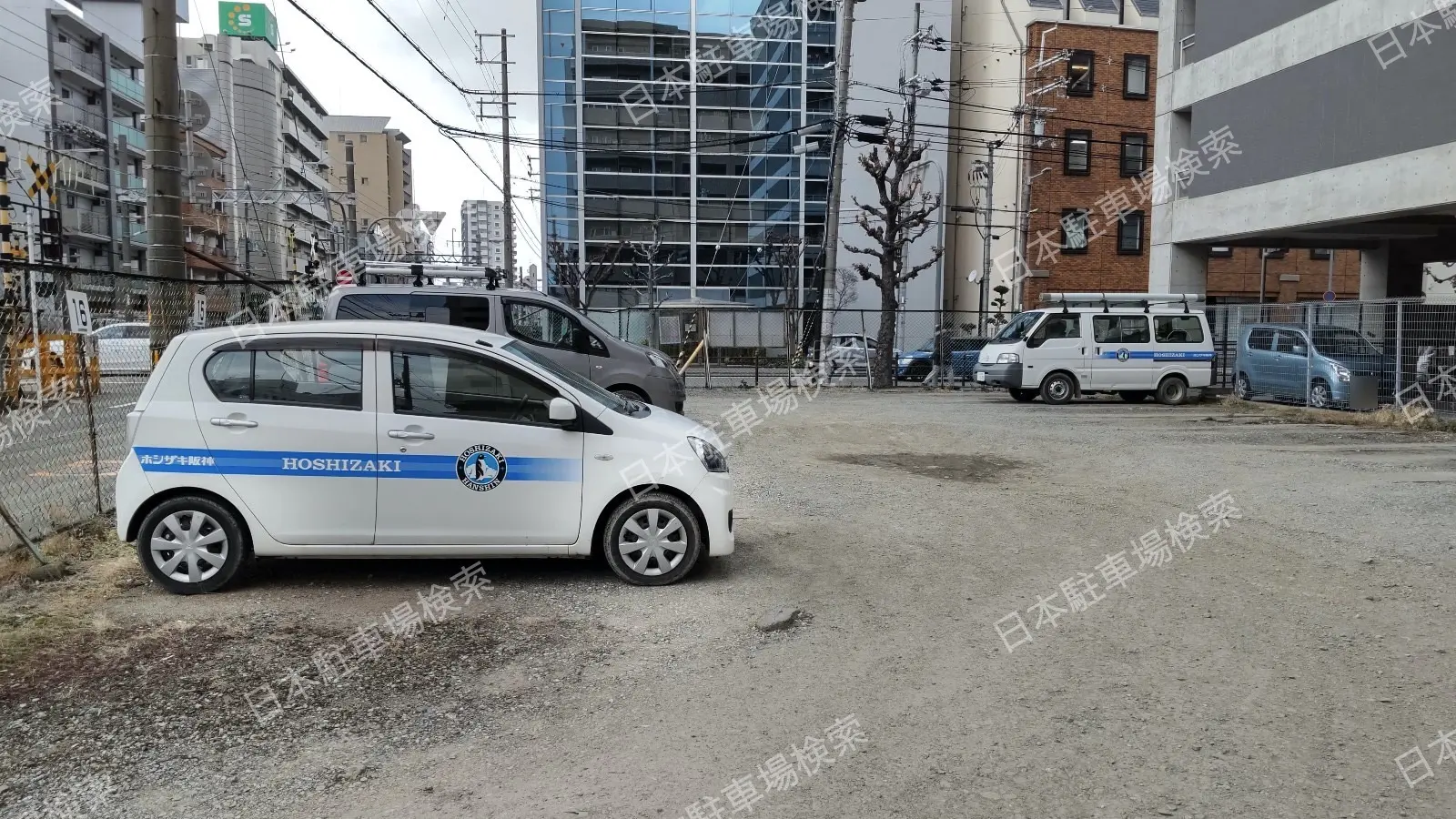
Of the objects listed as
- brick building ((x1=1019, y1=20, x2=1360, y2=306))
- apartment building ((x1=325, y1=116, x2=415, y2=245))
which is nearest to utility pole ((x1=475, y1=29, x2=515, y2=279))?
brick building ((x1=1019, y1=20, x2=1360, y2=306))

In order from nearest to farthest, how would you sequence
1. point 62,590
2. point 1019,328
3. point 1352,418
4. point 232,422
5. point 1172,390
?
1. point 232,422
2. point 62,590
3. point 1352,418
4. point 1172,390
5. point 1019,328

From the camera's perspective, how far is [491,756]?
392cm

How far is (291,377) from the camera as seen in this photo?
6.00 meters

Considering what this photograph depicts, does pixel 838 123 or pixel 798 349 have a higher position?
pixel 838 123

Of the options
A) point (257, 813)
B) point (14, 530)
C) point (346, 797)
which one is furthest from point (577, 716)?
point (14, 530)

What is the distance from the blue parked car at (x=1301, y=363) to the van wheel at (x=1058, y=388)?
12.1 ft

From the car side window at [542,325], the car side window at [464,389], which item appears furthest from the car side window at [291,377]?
the car side window at [542,325]

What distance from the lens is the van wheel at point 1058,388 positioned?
65.2 feet

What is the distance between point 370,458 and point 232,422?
84 centimetres

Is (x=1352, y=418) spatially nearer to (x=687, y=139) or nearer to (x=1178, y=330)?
(x=1178, y=330)

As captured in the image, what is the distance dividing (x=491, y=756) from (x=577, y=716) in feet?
1.58

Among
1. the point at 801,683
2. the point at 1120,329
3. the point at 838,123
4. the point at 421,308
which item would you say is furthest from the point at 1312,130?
the point at 801,683

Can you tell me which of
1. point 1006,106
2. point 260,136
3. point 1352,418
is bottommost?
point 1352,418

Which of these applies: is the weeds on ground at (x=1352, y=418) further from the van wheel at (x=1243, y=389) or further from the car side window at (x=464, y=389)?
the car side window at (x=464, y=389)
